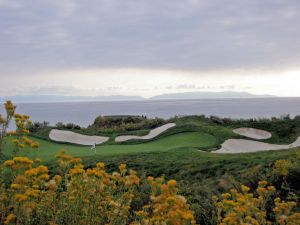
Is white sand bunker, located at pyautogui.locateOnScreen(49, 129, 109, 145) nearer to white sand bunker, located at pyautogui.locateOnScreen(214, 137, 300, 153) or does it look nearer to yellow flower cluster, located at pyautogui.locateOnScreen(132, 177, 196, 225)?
white sand bunker, located at pyautogui.locateOnScreen(214, 137, 300, 153)

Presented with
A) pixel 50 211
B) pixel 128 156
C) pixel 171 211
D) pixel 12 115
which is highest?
pixel 12 115

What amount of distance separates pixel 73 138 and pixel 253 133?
8759 millimetres

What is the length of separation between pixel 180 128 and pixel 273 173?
1123 centimetres

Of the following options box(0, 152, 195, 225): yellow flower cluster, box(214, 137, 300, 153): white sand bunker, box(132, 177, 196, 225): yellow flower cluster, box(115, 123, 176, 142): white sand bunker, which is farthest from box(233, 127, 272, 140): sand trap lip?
box(132, 177, 196, 225): yellow flower cluster

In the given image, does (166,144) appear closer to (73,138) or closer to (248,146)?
(248,146)

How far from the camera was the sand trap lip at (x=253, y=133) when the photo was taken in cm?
1802

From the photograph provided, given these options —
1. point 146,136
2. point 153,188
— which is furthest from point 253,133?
point 153,188

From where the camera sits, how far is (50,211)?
329 cm

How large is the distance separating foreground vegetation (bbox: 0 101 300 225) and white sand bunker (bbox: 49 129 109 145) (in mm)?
1601

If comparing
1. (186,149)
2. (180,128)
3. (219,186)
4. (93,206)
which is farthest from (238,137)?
(93,206)

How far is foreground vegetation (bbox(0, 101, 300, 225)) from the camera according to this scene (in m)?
2.89

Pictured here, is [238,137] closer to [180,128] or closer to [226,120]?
[180,128]

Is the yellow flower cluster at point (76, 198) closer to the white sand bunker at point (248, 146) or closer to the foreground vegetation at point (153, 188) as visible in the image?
the foreground vegetation at point (153, 188)

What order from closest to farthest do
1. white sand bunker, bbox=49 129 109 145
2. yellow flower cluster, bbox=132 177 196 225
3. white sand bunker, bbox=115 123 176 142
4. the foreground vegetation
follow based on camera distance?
yellow flower cluster, bbox=132 177 196 225, the foreground vegetation, white sand bunker, bbox=115 123 176 142, white sand bunker, bbox=49 129 109 145
